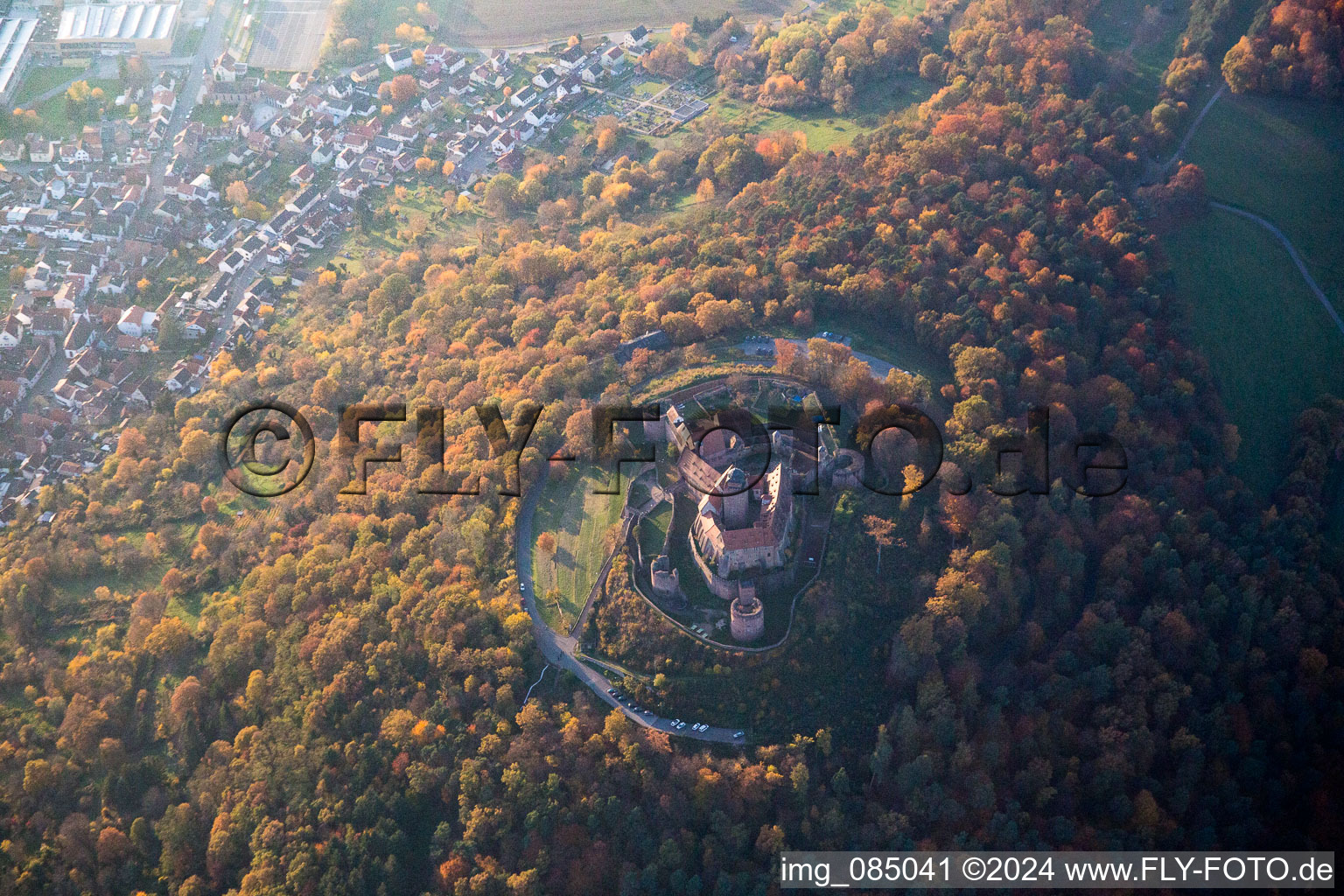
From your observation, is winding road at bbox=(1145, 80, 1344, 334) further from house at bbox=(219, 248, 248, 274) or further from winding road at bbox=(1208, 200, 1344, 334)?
house at bbox=(219, 248, 248, 274)

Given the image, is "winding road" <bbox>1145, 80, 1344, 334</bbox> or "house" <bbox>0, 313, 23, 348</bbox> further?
"house" <bbox>0, 313, 23, 348</bbox>

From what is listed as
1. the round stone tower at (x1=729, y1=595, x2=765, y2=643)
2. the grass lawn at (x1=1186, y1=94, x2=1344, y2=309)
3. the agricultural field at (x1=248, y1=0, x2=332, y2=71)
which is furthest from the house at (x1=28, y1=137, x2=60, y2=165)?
the grass lawn at (x1=1186, y1=94, x2=1344, y2=309)

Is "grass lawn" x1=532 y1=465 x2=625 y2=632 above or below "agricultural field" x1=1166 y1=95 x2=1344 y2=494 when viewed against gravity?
below

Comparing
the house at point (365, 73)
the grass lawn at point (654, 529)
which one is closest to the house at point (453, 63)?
the house at point (365, 73)

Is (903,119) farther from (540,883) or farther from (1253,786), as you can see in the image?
(540,883)

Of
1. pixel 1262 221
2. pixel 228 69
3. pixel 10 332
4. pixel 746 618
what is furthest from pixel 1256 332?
pixel 228 69

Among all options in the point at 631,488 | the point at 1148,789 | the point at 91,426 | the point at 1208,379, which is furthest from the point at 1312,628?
the point at 91,426

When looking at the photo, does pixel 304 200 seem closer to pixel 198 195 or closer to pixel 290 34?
pixel 198 195

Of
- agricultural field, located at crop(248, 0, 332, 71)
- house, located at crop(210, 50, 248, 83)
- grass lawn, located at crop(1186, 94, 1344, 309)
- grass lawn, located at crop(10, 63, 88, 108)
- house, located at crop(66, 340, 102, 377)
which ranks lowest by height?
house, located at crop(66, 340, 102, 377)
